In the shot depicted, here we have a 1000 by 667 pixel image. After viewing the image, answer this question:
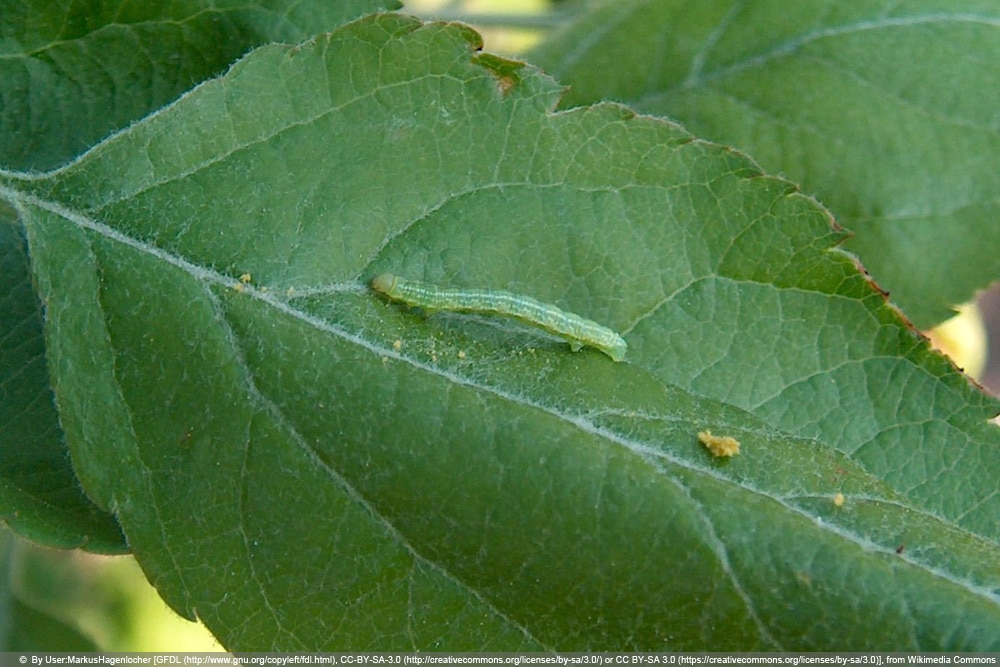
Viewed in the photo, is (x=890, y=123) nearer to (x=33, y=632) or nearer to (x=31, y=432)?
(x=31, y=432)

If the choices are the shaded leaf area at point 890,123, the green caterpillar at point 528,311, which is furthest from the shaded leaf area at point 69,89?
the shaded leaf area at point 890,123

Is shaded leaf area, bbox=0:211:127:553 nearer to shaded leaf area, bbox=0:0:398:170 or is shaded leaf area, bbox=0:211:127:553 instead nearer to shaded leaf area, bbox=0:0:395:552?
shaded leaf area, bbox=0:0:395:552

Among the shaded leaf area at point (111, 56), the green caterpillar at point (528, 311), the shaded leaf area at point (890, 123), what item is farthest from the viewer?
the shaded leaf area at point (890, 123)

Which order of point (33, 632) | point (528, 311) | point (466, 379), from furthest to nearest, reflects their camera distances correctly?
point (33, 632) < point (528, 311) < point (466, 379)

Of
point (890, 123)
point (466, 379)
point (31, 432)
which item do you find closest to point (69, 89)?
point (31, 432)

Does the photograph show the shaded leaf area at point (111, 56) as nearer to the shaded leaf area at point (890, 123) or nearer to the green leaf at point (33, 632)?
the shaded leaf area at point (890, 123)
